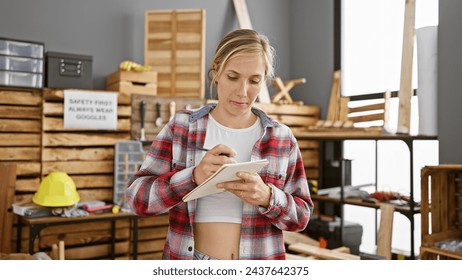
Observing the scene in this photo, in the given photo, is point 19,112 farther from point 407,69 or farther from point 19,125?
point 407,69

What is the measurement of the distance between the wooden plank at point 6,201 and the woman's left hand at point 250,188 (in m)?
1.66

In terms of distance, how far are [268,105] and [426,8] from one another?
1058mm

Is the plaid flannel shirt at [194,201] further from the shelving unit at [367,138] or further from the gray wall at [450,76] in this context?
the shelving unit at [367,138]

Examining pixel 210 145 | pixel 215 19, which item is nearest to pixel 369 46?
pixel 215 19

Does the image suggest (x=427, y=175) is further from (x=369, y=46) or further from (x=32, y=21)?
(x=32, y=21)

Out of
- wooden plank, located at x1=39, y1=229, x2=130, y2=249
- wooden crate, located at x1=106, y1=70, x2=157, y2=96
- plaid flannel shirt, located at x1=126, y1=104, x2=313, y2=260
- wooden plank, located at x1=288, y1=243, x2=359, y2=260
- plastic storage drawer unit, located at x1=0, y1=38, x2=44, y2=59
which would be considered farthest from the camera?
wooden crate, located at x1=106, y1=70, x2=157, y2=96

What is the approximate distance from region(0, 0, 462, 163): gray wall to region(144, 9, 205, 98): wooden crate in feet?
0.50

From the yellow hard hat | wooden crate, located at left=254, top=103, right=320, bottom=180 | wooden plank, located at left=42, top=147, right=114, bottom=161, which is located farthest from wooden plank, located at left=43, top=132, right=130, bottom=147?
→ wooden crate, located at left=254, top=103, right=320, bottom=180

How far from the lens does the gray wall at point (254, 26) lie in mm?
1368

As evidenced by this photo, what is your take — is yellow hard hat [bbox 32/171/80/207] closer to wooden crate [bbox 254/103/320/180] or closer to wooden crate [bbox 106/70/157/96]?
wooden crate [bbox 106/70/157/96]

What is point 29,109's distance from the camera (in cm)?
212

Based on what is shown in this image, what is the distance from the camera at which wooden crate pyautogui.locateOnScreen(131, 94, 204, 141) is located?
2369 mm

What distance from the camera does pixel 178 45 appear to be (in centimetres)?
251


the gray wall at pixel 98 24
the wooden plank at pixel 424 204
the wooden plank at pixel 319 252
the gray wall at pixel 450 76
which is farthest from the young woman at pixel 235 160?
the gray wall at pixel 98 24
